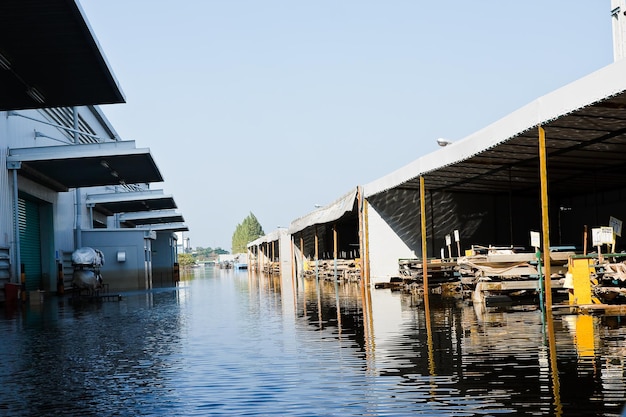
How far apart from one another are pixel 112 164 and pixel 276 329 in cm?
1938

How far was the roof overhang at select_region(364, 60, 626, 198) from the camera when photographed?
12844mm

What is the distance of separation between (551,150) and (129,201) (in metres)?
29.0

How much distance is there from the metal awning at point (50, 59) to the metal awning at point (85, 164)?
6.30 metres

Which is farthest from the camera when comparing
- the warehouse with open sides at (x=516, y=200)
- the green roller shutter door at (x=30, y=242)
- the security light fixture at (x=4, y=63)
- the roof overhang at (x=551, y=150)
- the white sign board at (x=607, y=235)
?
the green roller shutter door at (x=30, y=242)

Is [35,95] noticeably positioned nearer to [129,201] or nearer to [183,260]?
[129,201]

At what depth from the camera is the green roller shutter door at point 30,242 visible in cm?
3081

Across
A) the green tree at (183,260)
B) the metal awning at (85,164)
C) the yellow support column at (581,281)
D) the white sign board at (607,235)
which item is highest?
the metal awning at (85,164)

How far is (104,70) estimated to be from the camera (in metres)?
18.8

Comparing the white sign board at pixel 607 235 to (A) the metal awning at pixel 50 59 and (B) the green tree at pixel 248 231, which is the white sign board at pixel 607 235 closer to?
(A) the metal awning at pixel 50 59

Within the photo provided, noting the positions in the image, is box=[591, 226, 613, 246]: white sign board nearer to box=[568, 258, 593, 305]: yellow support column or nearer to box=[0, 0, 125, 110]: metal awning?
box=[568, 258, 593, 305]: yellow support column

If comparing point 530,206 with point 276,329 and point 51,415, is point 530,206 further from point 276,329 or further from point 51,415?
point 51,415

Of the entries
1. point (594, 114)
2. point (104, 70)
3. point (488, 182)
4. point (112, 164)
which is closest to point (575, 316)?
point (594, 114)

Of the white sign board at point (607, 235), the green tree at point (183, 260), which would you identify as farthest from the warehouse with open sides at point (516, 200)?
the green tree at point (183, 260)

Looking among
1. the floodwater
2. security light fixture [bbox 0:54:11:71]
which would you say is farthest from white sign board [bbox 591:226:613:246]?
security light fixture [bbox 0:54:11:71]
